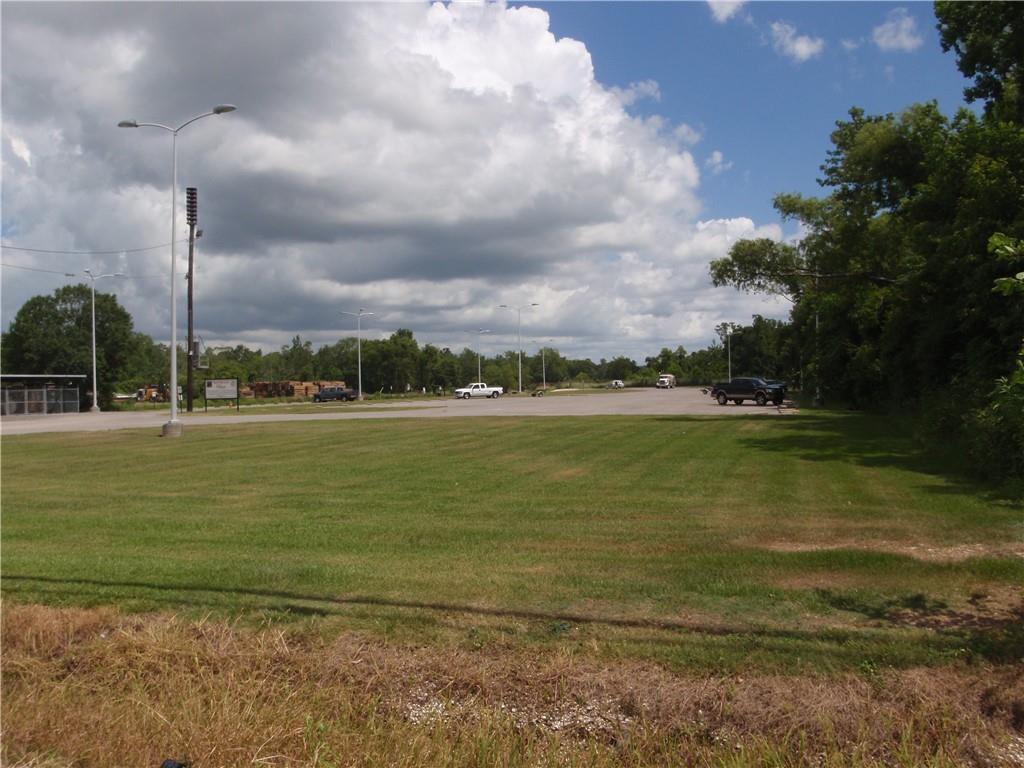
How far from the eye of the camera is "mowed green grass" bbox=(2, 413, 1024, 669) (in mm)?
5859

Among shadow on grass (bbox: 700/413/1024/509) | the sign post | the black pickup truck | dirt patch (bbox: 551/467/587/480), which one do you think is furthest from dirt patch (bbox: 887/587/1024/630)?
the sign post

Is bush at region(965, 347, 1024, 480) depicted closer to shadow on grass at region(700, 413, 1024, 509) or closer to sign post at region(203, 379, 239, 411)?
shadow on grass at region(700, 413, 1024, 509)

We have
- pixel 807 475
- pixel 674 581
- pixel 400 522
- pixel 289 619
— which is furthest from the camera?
pixel 807 475

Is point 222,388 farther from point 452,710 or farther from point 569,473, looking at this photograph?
point 452,710

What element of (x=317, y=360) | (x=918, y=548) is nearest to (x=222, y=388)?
(x=918, y=548)

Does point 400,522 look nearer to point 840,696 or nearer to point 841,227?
point 840,696

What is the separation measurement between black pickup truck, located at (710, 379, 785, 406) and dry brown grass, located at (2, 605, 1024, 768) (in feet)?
149

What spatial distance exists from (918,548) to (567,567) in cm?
395


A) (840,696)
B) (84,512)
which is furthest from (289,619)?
(84,512)

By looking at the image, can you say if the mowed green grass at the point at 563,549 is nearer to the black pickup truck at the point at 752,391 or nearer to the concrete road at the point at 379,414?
the concrete road at the point at 379,414

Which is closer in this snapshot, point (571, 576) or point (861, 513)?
point (571, 576)

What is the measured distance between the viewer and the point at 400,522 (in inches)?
408

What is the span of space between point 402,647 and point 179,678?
59.3 inches

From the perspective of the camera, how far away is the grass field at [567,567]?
207 inches
